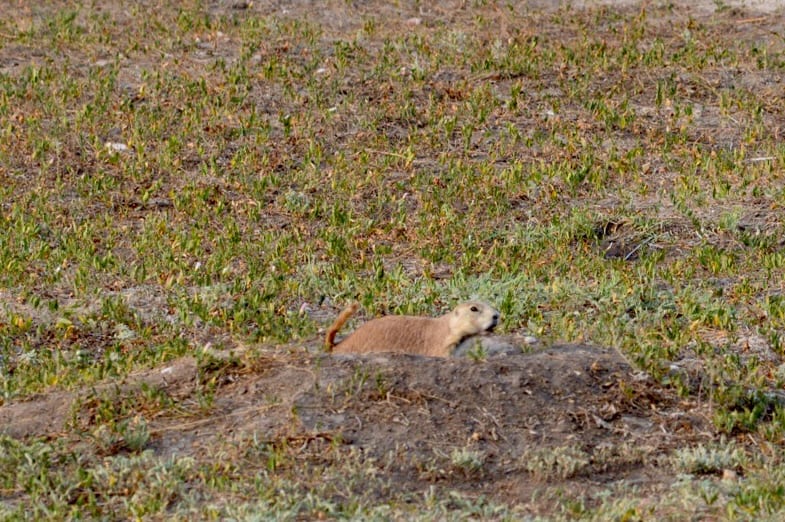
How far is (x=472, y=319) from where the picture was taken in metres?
7.84

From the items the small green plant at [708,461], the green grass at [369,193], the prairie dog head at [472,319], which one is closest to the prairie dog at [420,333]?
the prairie dog head at [472,319]

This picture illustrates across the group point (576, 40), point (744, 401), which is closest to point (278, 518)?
point (744, 401)

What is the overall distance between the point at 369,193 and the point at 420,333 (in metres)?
4.35

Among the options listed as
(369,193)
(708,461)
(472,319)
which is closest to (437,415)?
(472,319)

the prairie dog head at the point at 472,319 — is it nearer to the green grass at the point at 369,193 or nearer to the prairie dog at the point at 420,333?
the prairie dog at the point at 420,333

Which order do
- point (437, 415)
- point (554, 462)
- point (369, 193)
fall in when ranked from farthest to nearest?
point (369, 193) → point (437, 415) → point (554, 462)

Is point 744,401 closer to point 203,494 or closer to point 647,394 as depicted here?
point 647,394

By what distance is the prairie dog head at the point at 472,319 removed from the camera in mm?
7824

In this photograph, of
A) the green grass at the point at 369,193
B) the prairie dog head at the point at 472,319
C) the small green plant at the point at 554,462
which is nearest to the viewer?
the small green plant at the point at 554,462

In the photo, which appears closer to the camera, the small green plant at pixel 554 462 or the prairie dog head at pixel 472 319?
the small green plant at pixel 554 462

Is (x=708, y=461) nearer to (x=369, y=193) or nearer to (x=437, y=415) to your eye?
(x=437, y=415)

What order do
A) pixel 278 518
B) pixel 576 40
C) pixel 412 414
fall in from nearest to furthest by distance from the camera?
pixel 278 518, pixel 412 414, pixel 576 40

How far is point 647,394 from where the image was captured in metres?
7.42

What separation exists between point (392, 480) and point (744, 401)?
81.2 inches
